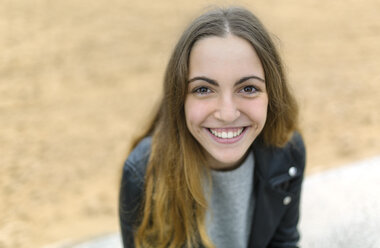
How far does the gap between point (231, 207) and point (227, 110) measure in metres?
0.63

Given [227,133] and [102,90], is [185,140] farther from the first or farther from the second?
[102,90]

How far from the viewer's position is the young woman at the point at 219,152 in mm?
1596

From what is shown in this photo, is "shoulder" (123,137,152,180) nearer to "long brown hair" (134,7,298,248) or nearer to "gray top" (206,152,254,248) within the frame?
"long brown hair" (134,7,298,248)

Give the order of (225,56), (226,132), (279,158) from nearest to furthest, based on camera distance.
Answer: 1. (225,56)
2. (226,132)
3. (279,158)

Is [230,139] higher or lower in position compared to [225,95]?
lower

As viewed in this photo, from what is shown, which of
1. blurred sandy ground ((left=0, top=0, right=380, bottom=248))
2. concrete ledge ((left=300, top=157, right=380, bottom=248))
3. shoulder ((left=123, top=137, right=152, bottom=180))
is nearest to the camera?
shoulder ((left=123, top=137, right=152, bottom=180))

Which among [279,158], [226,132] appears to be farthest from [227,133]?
[279,158]

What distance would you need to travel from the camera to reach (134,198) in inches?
75.0

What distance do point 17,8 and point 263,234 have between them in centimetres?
733

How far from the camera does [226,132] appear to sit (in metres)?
1.68

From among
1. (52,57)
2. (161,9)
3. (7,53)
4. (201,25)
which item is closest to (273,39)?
(201,25)

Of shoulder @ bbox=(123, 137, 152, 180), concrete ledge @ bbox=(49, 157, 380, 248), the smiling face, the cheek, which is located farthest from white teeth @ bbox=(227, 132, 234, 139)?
concrete ledge @ bbox=(49, 157, 380, 248)

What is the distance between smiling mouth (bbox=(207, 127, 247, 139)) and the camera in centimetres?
168

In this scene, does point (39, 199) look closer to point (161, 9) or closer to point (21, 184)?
point (21, 184)
